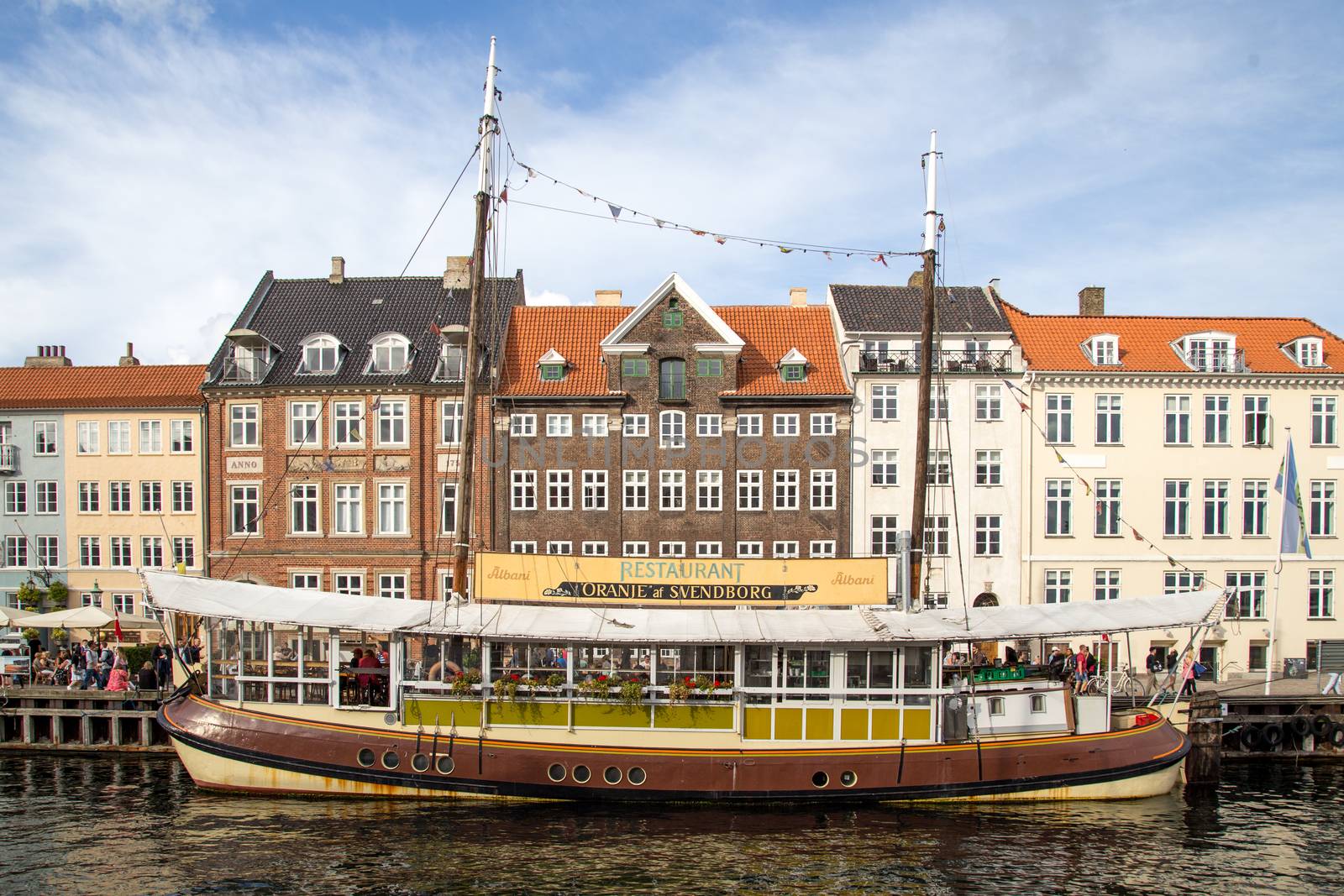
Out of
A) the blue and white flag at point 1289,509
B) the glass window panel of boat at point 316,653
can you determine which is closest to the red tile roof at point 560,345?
the glass window panel of boat at point 316,653

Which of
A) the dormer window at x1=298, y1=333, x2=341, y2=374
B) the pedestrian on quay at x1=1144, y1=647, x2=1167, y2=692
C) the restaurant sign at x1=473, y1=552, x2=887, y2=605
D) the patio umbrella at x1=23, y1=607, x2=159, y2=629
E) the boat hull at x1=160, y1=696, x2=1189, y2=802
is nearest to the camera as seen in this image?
the boat hull at x1=160, y1=696, x2=1189, y2=802

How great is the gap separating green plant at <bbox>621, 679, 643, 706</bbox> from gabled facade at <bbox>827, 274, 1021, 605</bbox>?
17712mm

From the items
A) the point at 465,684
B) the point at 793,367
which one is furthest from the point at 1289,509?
the point at 465,684

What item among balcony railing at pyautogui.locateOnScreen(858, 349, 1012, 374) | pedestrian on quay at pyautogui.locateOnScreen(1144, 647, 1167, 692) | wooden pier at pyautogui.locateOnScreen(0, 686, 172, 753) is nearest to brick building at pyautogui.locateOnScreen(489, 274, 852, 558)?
balcony railing at pyautogui.locateOnScreen(858, 349, 1012, 374)

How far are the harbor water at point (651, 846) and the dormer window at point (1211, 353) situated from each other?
64.6 feet

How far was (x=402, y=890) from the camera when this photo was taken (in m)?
19.0

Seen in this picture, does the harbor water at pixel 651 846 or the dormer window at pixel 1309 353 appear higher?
the dormer window at pixel 1309 353

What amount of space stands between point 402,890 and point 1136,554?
31352mm

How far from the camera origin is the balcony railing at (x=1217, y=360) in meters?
41.0

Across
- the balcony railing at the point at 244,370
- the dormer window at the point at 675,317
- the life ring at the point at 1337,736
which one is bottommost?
the life ring at the point at 1337,736

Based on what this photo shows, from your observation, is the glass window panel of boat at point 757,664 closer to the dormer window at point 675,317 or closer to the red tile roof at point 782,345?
the red tile roof at point 782,345

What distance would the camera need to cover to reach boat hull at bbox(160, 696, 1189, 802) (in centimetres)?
2419

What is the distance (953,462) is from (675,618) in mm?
18649

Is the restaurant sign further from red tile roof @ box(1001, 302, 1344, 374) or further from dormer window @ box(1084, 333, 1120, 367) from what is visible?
dormer window @ box(1084, 333, 1120, 367)
